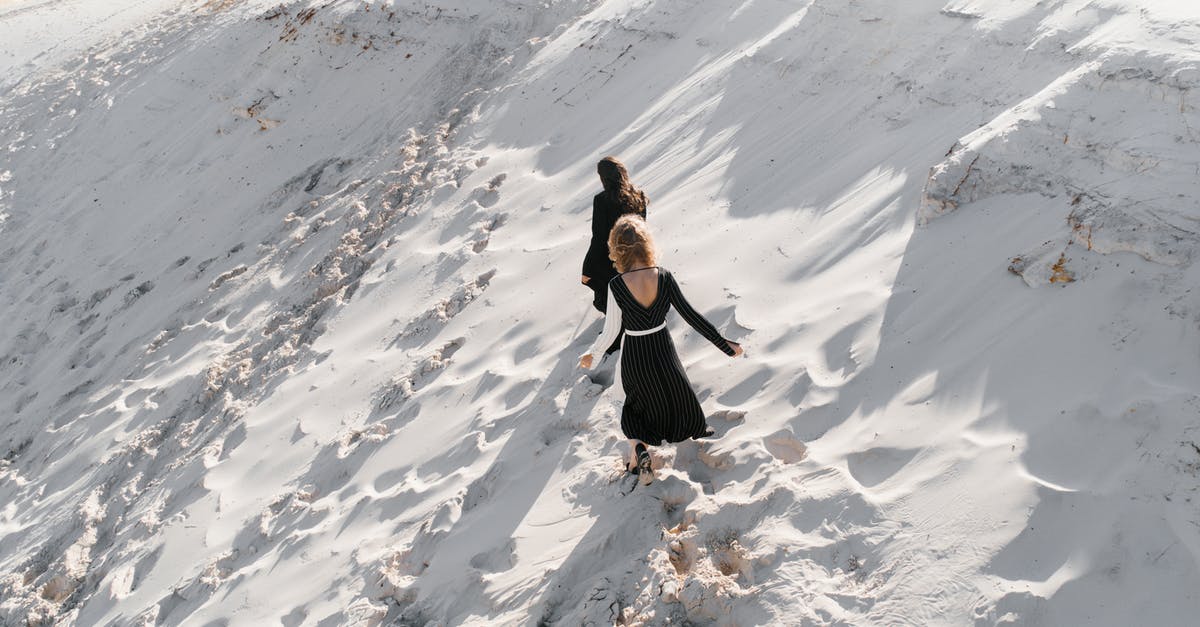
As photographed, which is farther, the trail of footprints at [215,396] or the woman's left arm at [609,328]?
the trail of footprints at [215,396]

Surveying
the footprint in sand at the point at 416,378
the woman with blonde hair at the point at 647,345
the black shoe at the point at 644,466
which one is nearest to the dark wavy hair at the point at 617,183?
the woman with blonde hair at the point at 647,345

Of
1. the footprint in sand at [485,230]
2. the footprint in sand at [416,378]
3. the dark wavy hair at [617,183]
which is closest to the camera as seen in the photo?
the dark wavy hair at [617,183]

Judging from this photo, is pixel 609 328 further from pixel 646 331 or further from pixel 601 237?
pixel 601 237

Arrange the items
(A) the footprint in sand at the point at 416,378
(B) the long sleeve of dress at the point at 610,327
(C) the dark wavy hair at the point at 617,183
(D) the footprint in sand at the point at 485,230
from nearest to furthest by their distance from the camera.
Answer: (B) the long sleeve of dress at the point at 610,327
(C) the dark wavy hair at the point at 617,183
(A) the footprint in sand at the point at 416,378
(D) the footprint in sand at the point at 485,230

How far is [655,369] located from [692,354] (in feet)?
3.06

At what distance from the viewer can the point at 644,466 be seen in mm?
3385

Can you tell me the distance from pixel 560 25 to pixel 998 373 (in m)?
7.32

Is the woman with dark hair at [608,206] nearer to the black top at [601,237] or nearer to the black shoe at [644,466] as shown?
the black top at [601,237]

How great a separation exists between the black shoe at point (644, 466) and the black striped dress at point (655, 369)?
43mm

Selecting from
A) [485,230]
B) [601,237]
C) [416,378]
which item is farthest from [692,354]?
[485,230]

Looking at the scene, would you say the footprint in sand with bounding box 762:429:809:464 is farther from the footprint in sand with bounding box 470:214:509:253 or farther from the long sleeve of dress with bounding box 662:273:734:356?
the footprint in sand with bounding box 470:214:509:253

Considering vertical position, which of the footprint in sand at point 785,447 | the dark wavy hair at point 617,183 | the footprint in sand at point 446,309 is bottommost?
the footprint in sand at point 785,447

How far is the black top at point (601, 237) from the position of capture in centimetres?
409

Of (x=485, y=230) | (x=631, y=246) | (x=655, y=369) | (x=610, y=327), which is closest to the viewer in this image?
(x=631, y=246)
